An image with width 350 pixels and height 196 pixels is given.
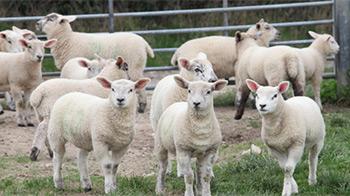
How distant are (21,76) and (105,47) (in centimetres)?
146

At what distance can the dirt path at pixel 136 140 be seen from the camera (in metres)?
10.7

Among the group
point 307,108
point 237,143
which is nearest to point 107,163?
point 307,108

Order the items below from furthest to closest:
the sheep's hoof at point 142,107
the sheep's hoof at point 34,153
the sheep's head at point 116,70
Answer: the sheep's hoof at point 142,107, the sheep's hoof at point 34,153, the sheep's head at point 116,70

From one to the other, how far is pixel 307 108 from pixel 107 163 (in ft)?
6.33

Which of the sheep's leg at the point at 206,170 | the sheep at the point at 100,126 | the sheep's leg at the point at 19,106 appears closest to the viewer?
the sheep's leg at the point at 206,170

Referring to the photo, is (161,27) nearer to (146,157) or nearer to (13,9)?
(13,9)

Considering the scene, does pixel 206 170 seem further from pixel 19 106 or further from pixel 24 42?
pixel 19 106

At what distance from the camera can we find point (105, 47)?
13.7 metres

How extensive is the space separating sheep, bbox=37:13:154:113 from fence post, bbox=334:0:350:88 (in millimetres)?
3002

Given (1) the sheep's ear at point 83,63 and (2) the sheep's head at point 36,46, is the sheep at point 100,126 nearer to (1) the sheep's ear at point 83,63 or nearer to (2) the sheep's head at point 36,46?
(1) the sheep's ear at point 83,63

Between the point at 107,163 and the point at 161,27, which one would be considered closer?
the point at 107,163

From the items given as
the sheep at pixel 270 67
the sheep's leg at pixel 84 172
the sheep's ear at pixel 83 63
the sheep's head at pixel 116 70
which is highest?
the sheep's head at pixel 116 70

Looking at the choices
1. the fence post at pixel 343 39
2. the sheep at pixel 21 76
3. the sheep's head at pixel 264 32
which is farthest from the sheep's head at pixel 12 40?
the fence post at pixel 343 39

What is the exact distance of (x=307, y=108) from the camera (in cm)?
917
